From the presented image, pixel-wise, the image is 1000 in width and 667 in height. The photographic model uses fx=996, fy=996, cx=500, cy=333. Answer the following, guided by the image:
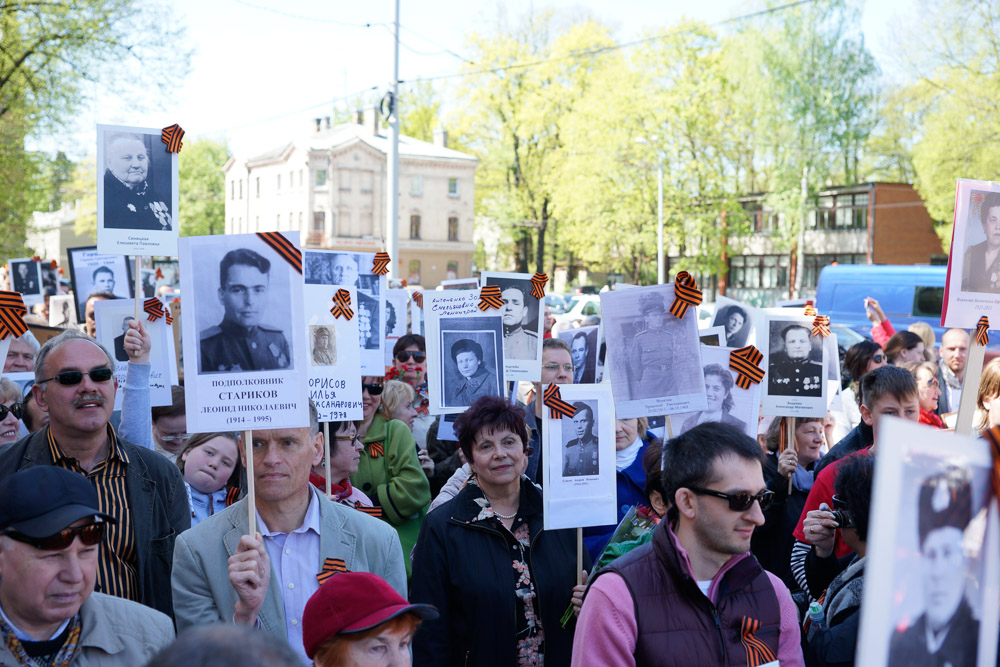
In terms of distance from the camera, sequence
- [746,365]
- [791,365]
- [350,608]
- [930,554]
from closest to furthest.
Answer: [930,554] < [350,608] < [746,365] < [791,365]

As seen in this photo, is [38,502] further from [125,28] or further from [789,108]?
[789,108]

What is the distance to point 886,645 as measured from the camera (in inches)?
58.1

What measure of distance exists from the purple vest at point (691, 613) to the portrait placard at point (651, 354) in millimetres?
2251

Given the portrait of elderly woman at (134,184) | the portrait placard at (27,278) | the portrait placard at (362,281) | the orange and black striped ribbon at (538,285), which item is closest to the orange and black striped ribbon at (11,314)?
the portrait of elderly woman at (134,184)

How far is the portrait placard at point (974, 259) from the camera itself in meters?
4.50

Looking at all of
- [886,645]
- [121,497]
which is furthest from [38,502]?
[886,645]

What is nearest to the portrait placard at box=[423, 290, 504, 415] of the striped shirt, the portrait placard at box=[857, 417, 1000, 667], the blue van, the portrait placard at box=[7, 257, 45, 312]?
the striped shirt

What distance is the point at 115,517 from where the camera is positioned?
156 inches

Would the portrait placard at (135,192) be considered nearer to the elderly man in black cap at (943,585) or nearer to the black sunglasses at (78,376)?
the black sunglasses at (78,376)

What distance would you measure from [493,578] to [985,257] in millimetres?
Answer: 2663

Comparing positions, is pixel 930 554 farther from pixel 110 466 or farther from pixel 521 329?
pixel 521 329

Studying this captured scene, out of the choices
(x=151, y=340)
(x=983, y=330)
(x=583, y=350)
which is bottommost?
(x=583, y=350)

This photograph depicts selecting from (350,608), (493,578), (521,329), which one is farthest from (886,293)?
(350,608)

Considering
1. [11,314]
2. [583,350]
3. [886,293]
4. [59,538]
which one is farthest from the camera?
[886,293]
